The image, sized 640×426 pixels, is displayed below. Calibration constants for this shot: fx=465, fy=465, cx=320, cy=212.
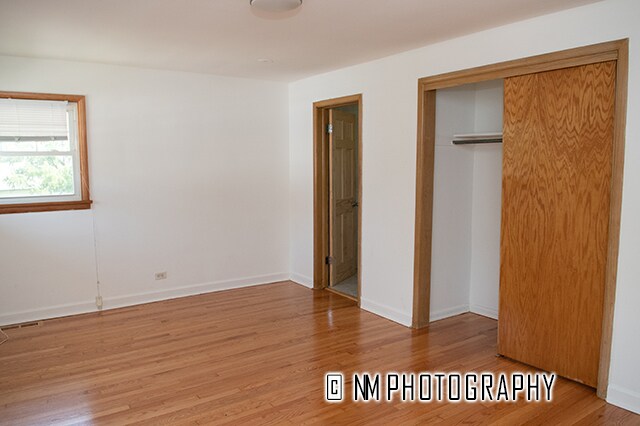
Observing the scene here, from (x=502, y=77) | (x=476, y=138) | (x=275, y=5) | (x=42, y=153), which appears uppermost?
(x=275, y=5)

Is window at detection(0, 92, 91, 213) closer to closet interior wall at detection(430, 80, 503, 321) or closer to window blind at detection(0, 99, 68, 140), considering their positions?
window blind at detection(0, 99, 68, 140)

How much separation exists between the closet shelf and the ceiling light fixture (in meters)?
2.09

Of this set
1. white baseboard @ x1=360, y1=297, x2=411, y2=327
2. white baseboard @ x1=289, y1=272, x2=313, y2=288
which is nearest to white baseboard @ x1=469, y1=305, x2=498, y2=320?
white baseboard @ x1=360, y1=297, x2=411, y2=327

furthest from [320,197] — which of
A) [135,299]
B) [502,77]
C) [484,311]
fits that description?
[502,77]

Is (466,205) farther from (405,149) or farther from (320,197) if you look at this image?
(320,197)

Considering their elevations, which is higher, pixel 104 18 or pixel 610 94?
pixel 104 18

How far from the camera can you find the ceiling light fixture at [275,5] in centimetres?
270

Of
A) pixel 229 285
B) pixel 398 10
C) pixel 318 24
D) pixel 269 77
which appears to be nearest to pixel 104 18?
pixel 318 24

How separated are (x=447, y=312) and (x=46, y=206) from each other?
396 cm

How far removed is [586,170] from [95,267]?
4420mm

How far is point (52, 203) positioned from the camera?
14.5ft

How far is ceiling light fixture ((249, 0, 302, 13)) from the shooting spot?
2700 mm

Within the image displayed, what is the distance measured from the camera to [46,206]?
4.41 m

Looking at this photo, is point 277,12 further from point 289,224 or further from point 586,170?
point 289,224
